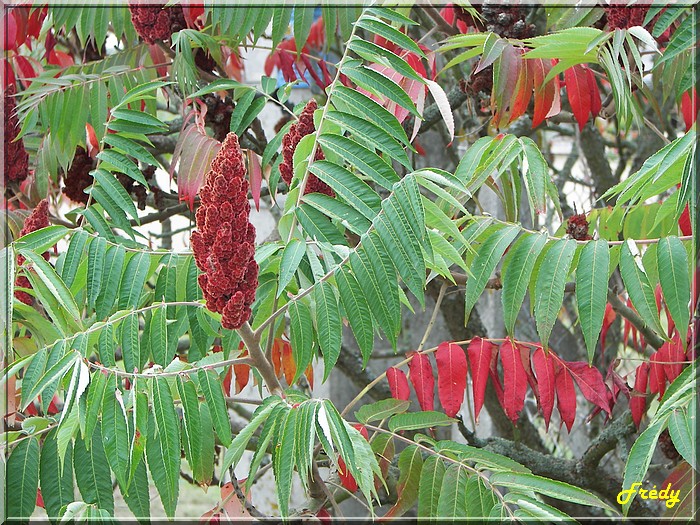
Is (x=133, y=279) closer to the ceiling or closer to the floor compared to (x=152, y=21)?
closer to the floor

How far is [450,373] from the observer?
6.54ft

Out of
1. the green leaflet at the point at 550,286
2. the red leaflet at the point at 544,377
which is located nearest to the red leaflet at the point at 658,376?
the red leaflet at the point at 544,377

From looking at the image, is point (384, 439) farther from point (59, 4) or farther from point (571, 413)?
point (59, 4)

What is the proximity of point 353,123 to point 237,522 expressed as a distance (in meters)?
0.87

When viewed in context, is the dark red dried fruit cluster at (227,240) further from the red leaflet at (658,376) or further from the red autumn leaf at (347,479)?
the red leaflet at (658,376)

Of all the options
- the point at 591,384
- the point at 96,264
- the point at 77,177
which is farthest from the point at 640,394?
the point at 77,177

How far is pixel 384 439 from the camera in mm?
1817

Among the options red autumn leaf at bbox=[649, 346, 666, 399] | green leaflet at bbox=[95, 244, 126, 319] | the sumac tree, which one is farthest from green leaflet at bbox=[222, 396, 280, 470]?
red autumn leaf at bbox=[649, 346, 666, 399]

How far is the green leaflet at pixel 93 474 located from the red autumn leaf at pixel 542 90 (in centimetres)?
133

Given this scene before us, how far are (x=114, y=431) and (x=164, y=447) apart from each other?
86mm

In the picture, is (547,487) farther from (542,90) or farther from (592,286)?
(542,90)

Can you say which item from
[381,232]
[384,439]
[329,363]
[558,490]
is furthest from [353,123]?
[558,490]

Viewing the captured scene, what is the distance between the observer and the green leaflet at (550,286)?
64.4 inches

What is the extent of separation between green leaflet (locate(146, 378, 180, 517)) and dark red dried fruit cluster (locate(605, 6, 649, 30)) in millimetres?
1448
